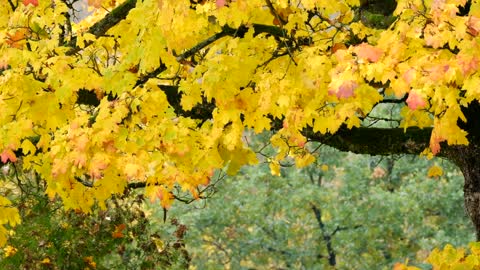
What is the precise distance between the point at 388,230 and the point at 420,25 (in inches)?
642

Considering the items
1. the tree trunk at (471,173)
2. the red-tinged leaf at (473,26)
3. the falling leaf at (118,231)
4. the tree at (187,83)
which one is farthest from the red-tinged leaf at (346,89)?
the falling leaf at (118,231)

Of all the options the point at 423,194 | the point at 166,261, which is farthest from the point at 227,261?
the point at 166,261

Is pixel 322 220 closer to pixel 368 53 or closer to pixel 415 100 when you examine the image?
pixel 368 53

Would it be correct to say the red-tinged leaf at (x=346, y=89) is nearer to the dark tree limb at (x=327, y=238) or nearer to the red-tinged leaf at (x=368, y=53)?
the red-tinged leaf at (x=368, y=53)

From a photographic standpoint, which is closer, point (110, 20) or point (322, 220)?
point (110, 20)

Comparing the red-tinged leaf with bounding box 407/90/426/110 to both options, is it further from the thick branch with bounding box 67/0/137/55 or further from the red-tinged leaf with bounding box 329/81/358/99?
the thick branch with bounding box 67/0/137/55

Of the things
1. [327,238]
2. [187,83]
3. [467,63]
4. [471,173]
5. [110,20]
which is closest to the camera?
[467,63]

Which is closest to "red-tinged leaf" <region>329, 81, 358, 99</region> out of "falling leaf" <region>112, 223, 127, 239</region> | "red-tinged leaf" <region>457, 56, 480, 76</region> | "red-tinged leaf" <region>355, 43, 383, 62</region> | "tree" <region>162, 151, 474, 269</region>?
"red-tinged leaf" <region>355, 43, 383, 62</region>

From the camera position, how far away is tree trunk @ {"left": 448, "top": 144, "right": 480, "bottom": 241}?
6.48 m

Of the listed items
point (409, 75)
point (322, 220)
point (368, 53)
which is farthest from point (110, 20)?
point (322, 220)

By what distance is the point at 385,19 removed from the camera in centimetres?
593

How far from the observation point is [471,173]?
6.59 meters

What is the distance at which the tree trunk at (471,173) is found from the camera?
255 inches

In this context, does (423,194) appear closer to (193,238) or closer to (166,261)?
(193,238)
